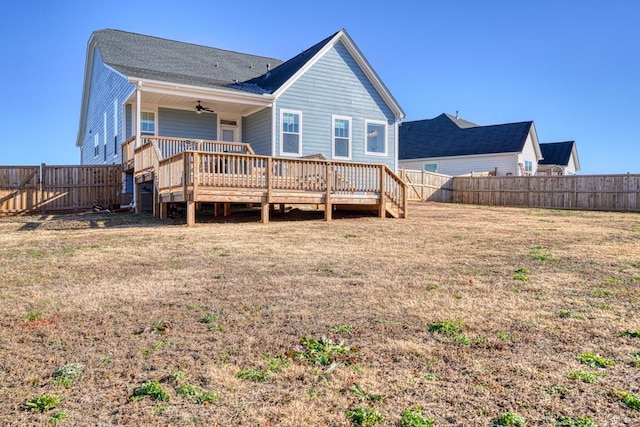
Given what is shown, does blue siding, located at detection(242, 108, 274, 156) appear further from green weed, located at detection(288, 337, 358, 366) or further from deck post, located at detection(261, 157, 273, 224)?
green weed, located at detection(288, 337, 358, 366)

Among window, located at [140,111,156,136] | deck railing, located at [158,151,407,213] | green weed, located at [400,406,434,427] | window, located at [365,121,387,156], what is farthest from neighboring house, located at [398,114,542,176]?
green weed, located at [400,406,434,427]

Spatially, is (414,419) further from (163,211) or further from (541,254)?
(163,211)

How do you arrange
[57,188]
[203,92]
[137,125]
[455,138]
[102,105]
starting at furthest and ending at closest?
[455,138], [102,105], [57,188], [203,92], [137,125]

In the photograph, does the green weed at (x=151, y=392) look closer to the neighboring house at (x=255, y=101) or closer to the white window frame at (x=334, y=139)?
the neighboring house at (x=255, y=101)

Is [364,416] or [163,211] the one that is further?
[163,211]

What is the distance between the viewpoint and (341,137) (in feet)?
59.4

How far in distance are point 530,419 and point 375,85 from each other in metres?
17.1

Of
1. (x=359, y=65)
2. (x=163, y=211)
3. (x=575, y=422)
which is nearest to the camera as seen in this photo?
(x=575, y=422)

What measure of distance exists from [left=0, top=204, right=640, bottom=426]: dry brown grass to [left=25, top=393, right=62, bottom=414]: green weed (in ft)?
0.12

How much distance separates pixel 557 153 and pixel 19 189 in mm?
36651

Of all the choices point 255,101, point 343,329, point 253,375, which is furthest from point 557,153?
point 253,375

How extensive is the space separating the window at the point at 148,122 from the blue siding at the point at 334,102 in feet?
14.1

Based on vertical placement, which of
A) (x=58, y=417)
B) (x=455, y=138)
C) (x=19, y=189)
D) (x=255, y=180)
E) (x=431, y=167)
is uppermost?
(x=455, y=138)

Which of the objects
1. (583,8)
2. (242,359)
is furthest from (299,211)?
(583,8)
